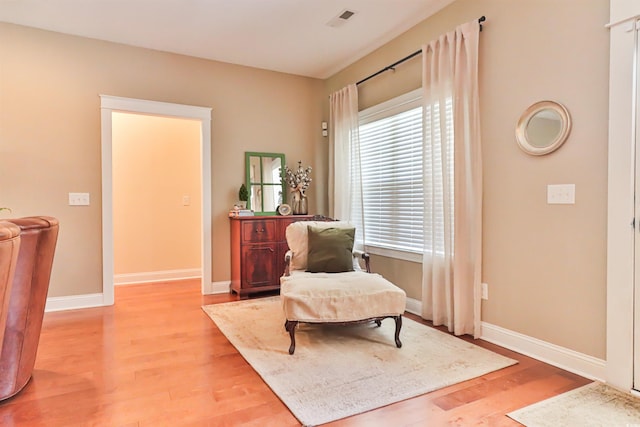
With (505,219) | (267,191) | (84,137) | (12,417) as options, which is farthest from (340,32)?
(12,417)

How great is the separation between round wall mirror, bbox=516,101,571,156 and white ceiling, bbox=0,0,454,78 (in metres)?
1.37

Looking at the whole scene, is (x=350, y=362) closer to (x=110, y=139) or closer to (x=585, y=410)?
(x=585, y=410)

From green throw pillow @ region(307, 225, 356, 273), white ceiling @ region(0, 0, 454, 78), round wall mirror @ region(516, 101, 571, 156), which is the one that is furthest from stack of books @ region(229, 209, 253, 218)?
round wall mirror @ region(516, 101, 571, 156)

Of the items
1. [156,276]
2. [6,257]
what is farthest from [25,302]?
[156,276]

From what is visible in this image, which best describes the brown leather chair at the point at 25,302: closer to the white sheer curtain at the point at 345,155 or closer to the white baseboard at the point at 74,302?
the white baseboard at the point at 74,302

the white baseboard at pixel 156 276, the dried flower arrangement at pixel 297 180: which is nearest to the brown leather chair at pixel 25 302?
the dried flower arrangement at pixel 297 180

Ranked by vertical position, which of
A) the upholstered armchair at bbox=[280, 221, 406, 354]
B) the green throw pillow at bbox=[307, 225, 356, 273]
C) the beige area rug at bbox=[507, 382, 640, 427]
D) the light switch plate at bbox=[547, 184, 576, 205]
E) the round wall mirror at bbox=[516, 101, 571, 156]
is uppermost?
the round wall mirror at bbox=[516, 101, 571, 156]

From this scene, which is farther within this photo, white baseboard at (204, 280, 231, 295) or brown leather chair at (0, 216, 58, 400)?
white baseboard at (204, 280, 231, 295)

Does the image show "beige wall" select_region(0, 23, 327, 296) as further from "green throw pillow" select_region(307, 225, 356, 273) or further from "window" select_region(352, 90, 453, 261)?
"green throw pillow" select_region(307, 225, 356, 273)

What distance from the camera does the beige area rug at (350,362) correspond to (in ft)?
6.46

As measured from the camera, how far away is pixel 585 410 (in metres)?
1.85

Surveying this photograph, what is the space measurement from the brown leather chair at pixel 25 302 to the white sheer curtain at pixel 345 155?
298 cm

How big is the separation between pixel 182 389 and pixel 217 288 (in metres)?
2.42

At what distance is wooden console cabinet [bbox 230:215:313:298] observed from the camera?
420cm
